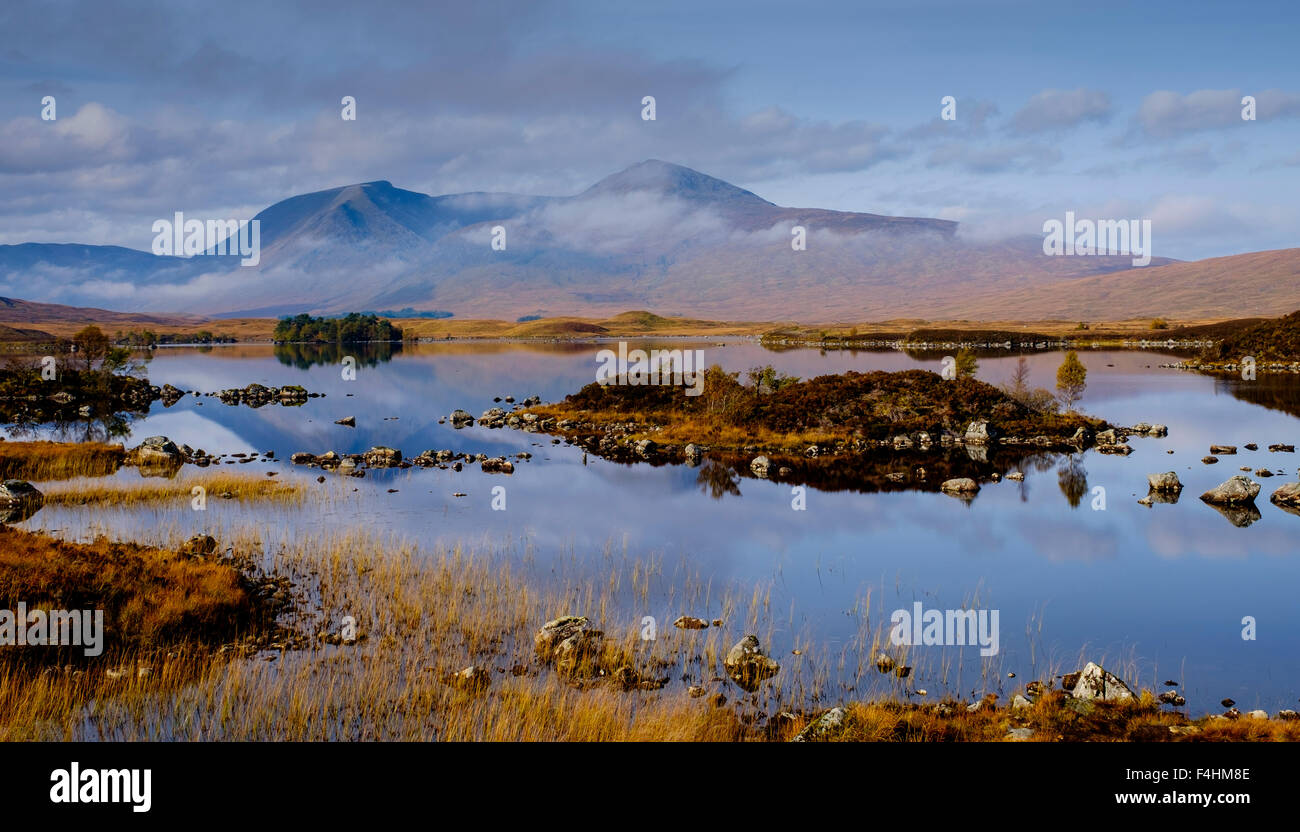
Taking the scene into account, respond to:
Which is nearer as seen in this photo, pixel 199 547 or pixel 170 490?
pixel 199 547

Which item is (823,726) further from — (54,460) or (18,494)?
(54,460)

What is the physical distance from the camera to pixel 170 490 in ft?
102

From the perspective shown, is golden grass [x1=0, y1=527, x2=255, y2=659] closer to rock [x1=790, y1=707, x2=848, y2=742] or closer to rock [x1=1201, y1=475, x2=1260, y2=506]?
rock [x1=790, y1=707, x2=848, y2=742]

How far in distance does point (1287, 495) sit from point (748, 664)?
2584 cm

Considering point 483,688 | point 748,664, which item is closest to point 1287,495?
point 748,664

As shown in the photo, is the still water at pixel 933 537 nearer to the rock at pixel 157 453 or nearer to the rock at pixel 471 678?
the rock at pixel 157 453

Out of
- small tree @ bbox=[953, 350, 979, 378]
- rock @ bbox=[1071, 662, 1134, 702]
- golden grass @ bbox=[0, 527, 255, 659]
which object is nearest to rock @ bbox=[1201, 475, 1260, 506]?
rock @ bbox=[1071, 662, 1134, 702]

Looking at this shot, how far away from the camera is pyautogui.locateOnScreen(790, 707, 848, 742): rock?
36.4 ft

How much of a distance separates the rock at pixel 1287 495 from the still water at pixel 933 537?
2.42 ft

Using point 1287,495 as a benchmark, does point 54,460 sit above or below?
above

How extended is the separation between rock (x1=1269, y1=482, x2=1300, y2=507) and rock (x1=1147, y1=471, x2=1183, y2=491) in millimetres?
2944

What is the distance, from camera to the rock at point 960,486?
105ft

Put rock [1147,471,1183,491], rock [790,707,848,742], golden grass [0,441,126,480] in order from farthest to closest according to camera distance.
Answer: golden grass [0,441,126,480] < rock [1147,471,1183,491] < rock [790,707,848,742]
